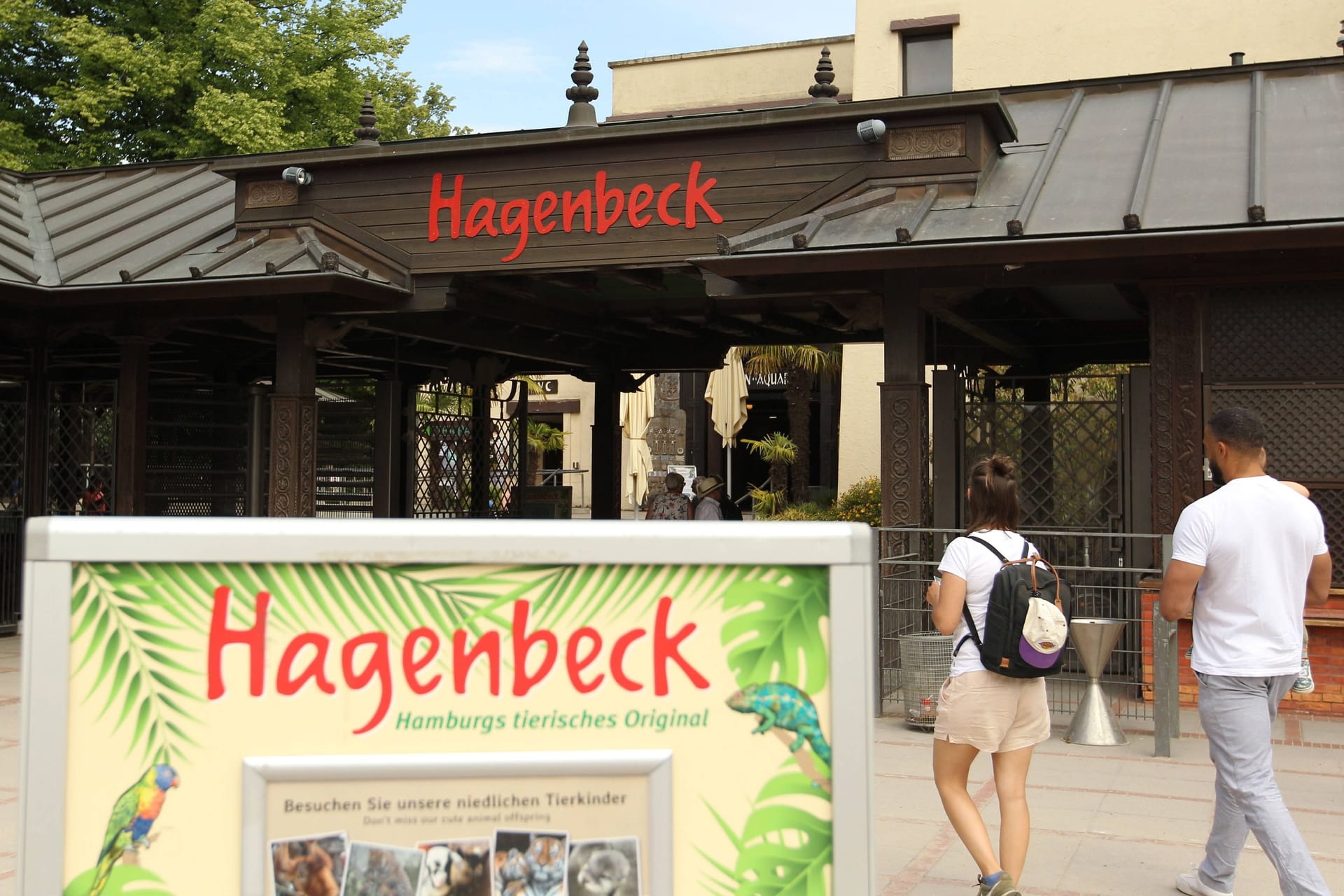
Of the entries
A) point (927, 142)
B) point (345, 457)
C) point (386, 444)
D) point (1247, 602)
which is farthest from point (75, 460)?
point (1247, 602)

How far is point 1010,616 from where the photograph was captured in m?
4.46

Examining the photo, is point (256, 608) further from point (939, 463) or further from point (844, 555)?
point (939, 463)

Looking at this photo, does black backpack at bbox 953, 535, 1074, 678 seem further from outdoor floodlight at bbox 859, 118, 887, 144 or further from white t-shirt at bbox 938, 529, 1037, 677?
outdoor floodlight at bbox 859, 118, 887, 144

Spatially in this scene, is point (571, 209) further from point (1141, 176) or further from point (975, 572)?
point (975, 572)

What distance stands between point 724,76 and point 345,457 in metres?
17.6

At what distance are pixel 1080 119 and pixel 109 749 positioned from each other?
9456 mm

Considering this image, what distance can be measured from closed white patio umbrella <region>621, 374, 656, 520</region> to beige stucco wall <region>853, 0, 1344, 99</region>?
21.8 ft

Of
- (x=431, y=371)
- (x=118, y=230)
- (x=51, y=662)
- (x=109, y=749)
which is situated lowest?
(x=109, y=749)

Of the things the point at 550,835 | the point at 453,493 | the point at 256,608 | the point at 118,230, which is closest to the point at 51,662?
the point at 256,608

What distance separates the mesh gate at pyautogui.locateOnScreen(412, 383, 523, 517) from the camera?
15.0m

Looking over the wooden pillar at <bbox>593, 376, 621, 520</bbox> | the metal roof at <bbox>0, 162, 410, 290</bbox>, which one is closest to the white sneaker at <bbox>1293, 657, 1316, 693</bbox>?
the metal roof at <bbox>0, 162, 410, 290</bbox>

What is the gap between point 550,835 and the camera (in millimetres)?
2322

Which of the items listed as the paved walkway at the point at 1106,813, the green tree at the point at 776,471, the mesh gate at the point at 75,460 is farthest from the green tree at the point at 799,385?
the paved walkway at the point at 1106,813

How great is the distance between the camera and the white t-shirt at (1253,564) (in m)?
4.58
